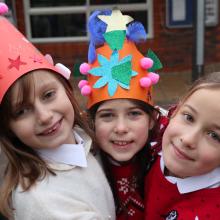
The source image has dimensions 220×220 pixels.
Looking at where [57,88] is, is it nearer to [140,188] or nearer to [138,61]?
[138,61]

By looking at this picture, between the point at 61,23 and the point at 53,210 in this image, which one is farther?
the point at 61,23

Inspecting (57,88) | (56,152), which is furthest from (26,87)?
(56,152)

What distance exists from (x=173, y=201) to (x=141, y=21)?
601cm

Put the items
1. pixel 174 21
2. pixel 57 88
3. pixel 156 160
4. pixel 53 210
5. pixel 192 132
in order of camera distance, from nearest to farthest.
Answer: pixel 192 132 < pixel 53 210 < pixel 57 88 < pixel 156 160 < pixel 174 21

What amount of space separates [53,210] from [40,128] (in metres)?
0.31

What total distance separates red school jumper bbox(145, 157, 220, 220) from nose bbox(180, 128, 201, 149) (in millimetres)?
203

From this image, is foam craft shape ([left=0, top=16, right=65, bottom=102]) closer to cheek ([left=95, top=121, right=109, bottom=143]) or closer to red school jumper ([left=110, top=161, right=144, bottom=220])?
cheek ([left=95, top=121, right=109, bottom=143])

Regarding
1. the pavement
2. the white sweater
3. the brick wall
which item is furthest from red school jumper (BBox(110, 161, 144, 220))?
the brick wall

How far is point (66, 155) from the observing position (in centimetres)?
176

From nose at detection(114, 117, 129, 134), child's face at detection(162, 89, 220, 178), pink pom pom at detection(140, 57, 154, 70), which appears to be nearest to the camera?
child's face at detection(162, 89, 220, 178)

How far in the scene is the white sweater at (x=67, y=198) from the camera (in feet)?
5.24

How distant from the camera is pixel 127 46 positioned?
1945 mm

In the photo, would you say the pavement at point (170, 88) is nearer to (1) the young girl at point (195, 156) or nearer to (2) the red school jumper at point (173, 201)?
(2) the red school jumper at point (173, 201)

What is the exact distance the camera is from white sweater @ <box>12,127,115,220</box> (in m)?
1.60
